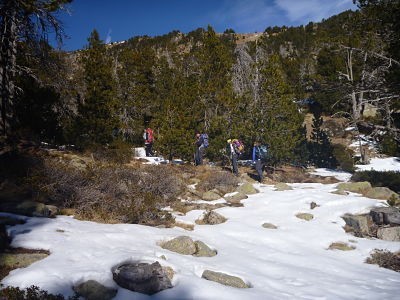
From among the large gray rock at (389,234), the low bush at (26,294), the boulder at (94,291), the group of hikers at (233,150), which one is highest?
the group of hikers at (233,150)

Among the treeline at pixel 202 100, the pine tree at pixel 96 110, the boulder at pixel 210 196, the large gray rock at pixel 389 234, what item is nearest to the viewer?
the large gray rock at pixel 389 234

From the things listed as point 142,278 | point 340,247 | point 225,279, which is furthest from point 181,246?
point 340,247

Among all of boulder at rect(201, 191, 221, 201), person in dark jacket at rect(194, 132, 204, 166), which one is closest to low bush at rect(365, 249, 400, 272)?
boulder at rect(201, 191, 221, 201)

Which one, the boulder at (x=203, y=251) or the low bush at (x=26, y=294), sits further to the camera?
the boulder at (x=203, y=251)

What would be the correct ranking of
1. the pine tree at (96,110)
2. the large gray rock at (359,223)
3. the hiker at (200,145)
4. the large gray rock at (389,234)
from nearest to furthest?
the large gray rock at (389,234)
the large gray rock at (359,223)
the pine tree at (96,110)
the hiker at (200,145)

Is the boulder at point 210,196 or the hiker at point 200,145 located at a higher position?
the hiker at point 200,145

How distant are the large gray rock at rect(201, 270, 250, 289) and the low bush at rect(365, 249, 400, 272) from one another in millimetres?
3371

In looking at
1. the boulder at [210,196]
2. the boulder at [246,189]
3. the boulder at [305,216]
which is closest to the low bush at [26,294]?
the boulder at [305,216]

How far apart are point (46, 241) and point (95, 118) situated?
36.3 feet

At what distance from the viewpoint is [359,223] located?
347 inches

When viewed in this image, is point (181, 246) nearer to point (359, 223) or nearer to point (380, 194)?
point (359, 223)

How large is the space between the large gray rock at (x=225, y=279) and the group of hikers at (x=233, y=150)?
10056mm

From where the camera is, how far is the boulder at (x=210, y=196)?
37.1 feet

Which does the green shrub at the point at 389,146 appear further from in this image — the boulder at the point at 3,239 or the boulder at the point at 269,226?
the boulder at the point at 3,239
